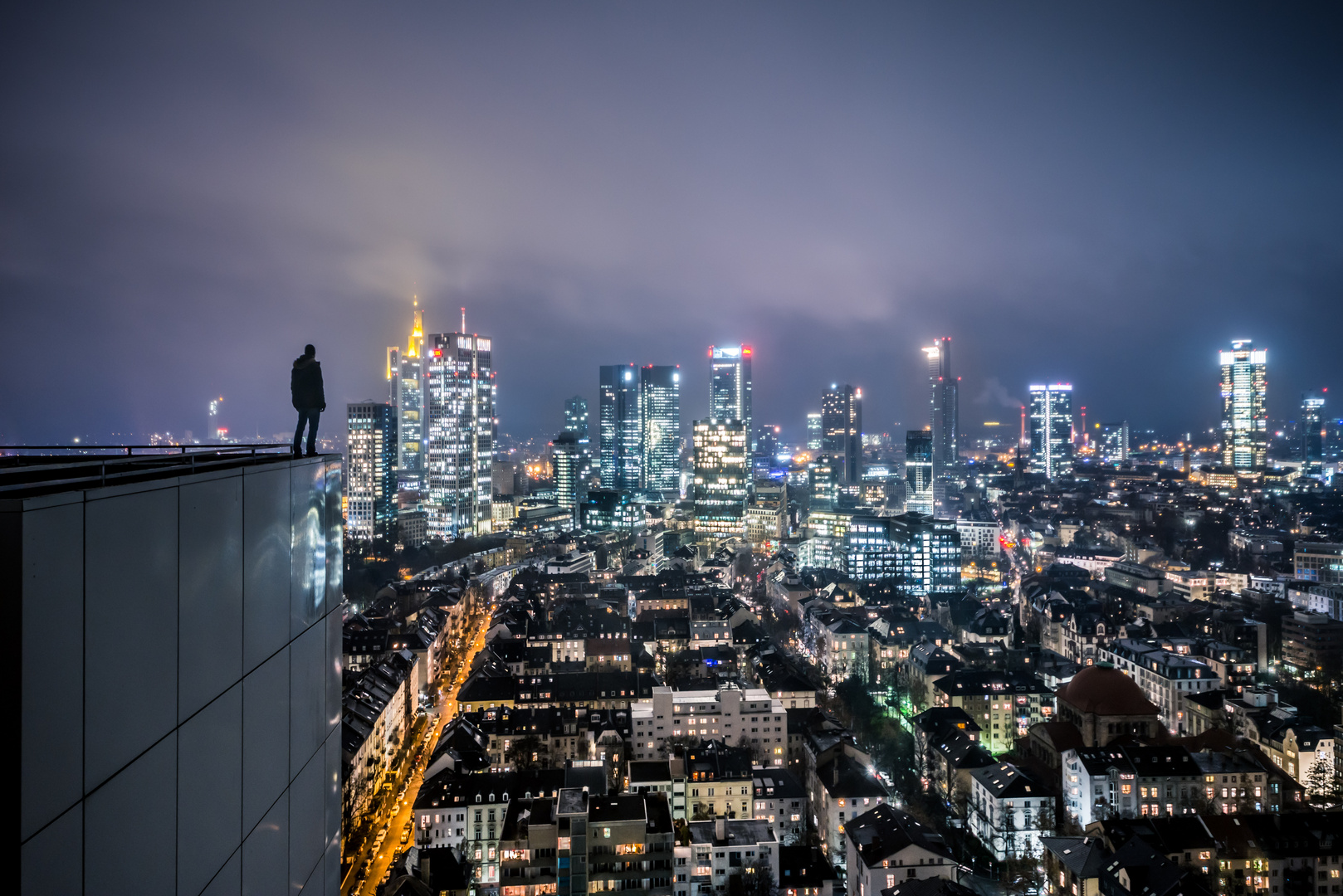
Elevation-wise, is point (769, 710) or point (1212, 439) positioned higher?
point (1212, 439)

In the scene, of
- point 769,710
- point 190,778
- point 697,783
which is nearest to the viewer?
point 190,778

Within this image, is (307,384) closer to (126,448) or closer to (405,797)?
(126,448)

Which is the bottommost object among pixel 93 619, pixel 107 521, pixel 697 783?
pixel 697 783

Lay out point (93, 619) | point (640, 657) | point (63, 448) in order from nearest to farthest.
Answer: point (93, 619) → point (63, 448) → point (640, 657)

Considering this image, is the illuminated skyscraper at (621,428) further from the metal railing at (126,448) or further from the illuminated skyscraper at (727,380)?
the metal railing at (126,448)

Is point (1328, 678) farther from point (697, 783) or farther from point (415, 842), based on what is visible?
point (415, 842)

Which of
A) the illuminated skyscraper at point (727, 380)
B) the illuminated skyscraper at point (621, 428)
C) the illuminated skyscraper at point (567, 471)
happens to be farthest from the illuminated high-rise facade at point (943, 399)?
the illuminated skyscraper at point (567, 471)

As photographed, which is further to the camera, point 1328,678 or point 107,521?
point 1328,678

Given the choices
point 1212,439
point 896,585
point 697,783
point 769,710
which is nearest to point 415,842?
point 697,783
